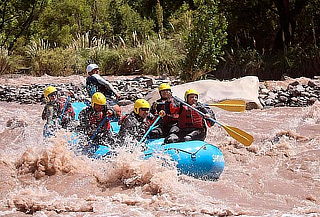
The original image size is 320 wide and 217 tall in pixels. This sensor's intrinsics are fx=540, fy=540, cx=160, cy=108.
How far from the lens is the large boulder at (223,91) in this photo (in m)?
9.73

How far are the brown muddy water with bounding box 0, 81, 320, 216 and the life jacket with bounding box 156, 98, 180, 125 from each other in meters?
0.83

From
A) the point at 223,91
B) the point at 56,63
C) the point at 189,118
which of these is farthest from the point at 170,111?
the point at 56,63

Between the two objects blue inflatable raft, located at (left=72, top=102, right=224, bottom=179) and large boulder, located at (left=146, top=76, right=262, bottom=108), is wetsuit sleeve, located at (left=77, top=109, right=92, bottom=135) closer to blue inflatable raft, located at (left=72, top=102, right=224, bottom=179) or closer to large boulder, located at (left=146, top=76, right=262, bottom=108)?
blue inflatable raft, located at (left=72, top=102, right=224, bottom=179)

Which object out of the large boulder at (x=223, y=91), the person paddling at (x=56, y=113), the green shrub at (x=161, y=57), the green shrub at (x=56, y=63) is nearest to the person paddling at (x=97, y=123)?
the person paddling at (x=56, y=113)

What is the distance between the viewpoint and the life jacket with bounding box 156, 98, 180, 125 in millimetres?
6406

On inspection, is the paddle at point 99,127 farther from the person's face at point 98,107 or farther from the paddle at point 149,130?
the paddle at point 149,130

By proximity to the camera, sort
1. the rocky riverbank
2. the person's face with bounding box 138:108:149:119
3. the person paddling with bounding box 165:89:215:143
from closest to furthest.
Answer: the person's face with bounding box 138:108:149:119 < the person paddling with bounding box 165:89:215:143 < the rocky riverbank

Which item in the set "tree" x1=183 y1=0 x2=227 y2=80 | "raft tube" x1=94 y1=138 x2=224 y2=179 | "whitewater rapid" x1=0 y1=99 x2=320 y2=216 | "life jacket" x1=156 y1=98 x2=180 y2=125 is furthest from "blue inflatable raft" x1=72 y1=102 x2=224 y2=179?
"tree" x1=183 y1=0 x2=227 y2=80

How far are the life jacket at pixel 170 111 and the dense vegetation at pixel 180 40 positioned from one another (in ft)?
16.0

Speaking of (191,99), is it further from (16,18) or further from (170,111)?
(16,18)

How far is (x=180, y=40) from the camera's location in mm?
14078

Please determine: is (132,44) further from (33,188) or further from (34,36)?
(33,188)

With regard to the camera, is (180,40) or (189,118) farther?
(180,40)

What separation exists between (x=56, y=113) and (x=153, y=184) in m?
2.19
